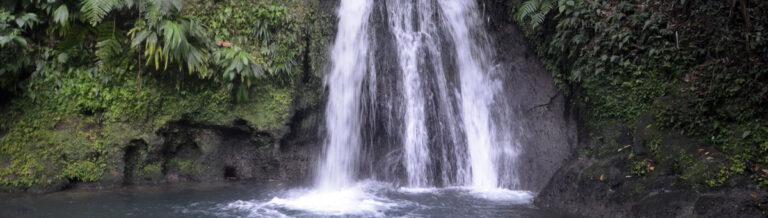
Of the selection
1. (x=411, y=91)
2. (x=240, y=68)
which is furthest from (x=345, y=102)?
(x=240, y=68)

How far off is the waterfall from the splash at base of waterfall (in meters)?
0.52

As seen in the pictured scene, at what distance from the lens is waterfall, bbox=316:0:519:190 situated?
10.1 metres

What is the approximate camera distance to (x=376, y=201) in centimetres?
849

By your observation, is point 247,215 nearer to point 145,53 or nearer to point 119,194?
point 119,194

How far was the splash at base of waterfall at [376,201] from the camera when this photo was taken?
787 centimetres

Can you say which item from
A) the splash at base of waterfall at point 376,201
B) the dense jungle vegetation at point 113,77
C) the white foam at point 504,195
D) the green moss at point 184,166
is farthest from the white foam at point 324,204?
the green moss at point 184,166

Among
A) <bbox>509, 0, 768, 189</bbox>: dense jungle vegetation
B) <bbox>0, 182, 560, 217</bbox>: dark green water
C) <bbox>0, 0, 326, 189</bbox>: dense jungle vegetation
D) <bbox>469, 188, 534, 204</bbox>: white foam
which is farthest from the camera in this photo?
<bbox>0, 0, 326, 189</bbox>: dense jungle vegetation

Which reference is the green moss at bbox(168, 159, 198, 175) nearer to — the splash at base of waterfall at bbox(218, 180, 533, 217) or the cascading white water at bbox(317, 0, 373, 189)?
the splash at base of waterfall at bbox(218, 180, 533, 217)

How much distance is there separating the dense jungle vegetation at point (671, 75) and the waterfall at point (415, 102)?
4.82 feet

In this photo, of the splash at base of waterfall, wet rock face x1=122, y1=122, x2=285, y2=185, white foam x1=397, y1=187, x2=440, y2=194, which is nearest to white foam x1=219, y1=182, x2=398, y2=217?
the splash at base of waterfall

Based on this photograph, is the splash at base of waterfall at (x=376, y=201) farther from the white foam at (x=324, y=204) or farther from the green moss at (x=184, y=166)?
the green moss at (x=184, y=166)

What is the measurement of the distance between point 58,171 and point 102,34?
7.10 ft

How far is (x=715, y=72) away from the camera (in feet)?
23.7

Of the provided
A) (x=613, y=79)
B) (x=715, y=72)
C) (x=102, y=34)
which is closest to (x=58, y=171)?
(x=102, y=34)
